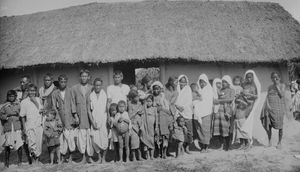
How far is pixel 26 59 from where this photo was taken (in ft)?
26.4

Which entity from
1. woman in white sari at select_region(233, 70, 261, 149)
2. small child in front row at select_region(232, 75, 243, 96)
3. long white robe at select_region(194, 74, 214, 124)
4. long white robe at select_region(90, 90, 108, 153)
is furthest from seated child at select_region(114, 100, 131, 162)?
small child in front row at select_region(232, 75, 243, 96)

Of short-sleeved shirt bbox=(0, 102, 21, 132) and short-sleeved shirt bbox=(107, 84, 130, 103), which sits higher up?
short-sleeved shirt bbox=(107, 84, 130, 103)

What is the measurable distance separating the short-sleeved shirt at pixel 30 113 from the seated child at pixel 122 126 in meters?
1.43

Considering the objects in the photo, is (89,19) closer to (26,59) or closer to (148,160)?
(26,59)

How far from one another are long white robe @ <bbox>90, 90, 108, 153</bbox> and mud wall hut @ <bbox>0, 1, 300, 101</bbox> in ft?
8.00

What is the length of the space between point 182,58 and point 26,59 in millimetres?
4262

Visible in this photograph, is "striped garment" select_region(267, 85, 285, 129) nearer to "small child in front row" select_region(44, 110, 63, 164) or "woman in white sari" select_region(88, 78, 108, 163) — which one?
"woman in white sari" select_region(88, 78, 108, 163)

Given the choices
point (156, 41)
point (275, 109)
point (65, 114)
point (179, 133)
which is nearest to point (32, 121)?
point (65, 114)

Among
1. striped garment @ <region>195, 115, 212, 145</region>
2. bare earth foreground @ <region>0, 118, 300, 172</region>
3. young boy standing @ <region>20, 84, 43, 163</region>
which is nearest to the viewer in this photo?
bare earth foreground @ <region>0, 118, 300, 172</region>

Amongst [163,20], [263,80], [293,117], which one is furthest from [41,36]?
[293,117]

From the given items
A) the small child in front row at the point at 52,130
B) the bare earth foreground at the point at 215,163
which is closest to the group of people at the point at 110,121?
the small child in front row at the point at 52,130

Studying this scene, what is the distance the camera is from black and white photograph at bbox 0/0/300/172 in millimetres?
5109

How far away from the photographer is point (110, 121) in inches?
201

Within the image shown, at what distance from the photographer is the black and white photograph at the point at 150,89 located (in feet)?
16.8
